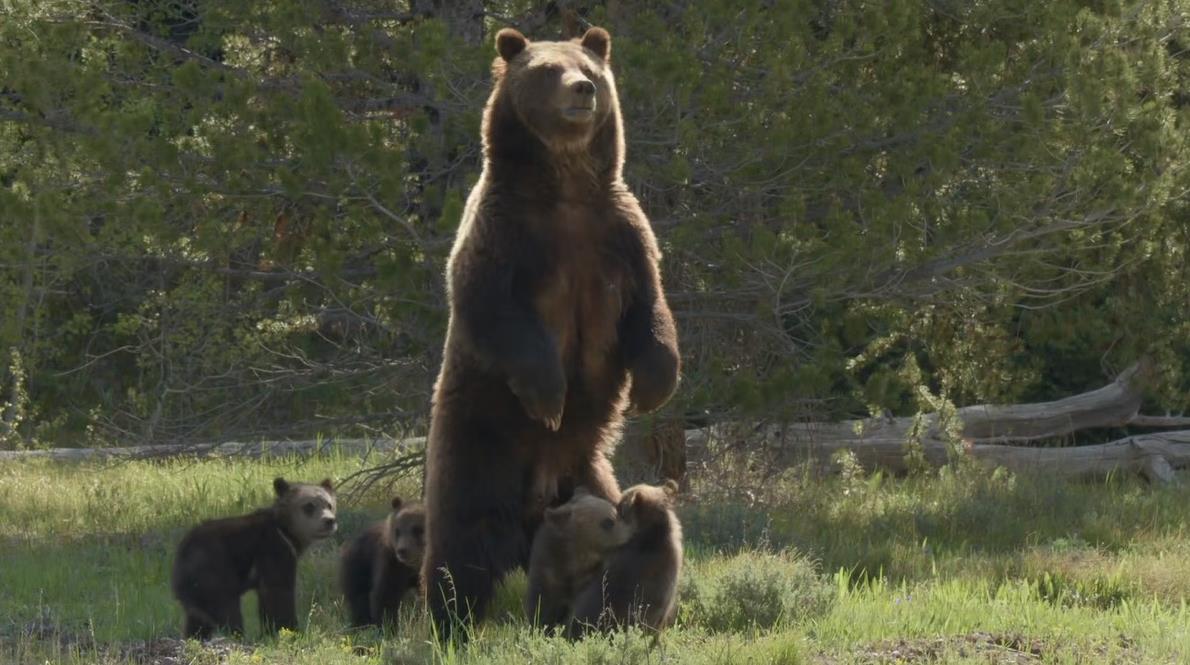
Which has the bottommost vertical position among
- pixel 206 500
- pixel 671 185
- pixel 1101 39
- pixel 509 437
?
pixel 206 500

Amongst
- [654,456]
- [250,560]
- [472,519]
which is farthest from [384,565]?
[654,456]

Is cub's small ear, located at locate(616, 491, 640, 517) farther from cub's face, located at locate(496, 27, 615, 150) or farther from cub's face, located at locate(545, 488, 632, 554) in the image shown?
cub's face, located at locate(496, 27, 615, 150)

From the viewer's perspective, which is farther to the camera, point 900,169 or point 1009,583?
point 900,169

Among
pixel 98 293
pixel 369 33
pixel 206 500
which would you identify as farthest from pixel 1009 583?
pixel 98 293

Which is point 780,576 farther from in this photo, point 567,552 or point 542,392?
point 542,392

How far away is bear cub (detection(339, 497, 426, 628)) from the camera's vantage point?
8500 millimetres

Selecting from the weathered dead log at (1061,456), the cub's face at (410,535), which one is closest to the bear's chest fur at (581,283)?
the cub's face at (410,535)

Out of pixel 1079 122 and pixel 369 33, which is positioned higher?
pixel 369 33

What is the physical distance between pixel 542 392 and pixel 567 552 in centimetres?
71

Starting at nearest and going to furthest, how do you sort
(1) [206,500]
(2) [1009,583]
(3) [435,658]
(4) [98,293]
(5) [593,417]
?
(3) [435,658] < (5) [593,417] < (2) [1009,583] < (1) [206,500] < (4) [98,293]

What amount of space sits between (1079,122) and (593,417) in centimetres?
556

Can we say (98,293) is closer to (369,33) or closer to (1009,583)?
(369,33)

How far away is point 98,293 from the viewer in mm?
20484

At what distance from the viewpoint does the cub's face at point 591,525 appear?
7.41m
